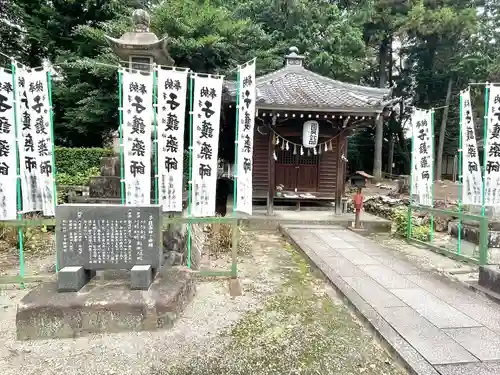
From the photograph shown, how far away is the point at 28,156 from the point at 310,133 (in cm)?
740

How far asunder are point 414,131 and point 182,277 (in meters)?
6.39

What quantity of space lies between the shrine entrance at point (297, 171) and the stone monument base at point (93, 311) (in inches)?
309

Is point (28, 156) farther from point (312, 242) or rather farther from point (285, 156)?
point (285, 156)

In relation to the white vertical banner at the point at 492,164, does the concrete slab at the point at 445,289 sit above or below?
below

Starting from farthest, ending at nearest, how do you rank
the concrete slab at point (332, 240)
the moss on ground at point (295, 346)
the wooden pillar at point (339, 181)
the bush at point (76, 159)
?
the bush at point (76, 159) → the wooden pillar at point (339, 181) → the concrete slab at point (332, 240) → the moss on ground at point (295, 346)

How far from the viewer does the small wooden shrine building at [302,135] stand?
960 cm

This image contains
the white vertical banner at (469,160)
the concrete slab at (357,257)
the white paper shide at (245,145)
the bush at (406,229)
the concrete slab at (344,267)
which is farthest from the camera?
the bush at (406,229)

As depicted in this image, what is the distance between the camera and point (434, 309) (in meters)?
4.08

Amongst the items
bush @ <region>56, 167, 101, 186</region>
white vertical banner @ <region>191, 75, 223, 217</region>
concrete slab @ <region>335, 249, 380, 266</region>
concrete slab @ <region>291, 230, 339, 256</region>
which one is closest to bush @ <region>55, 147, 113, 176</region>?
bush @ <region>56, 167, 101, 186</region>

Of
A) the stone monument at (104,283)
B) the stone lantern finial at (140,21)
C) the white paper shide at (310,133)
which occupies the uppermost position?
the stone lantern finial at (140,21)

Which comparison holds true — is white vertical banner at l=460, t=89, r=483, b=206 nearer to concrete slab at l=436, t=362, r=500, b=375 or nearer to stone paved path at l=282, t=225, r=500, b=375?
stone paved path at l=282, t=225, r=500, b=375

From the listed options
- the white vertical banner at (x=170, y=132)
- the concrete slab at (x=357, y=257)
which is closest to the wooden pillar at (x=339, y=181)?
the concrete slab at (x=357, y=257)

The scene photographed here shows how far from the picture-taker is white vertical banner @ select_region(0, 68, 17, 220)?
14.3 ft

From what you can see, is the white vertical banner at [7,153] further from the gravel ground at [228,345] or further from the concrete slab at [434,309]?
the concrete slab at [434,309]
